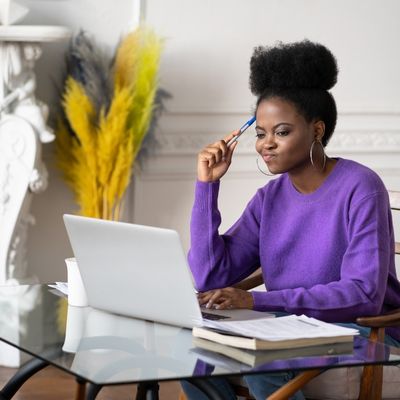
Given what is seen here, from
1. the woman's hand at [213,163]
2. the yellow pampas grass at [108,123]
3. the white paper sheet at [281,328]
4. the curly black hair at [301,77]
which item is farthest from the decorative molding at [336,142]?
the white paper sheet at [281,328]

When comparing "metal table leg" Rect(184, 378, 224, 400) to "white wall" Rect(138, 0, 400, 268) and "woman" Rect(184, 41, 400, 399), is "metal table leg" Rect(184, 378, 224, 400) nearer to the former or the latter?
"woman" Rect(184, 41, 400, 399)

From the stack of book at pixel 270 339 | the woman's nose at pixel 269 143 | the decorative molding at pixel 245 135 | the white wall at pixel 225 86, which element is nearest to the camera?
the stack of book at pixel 270 339

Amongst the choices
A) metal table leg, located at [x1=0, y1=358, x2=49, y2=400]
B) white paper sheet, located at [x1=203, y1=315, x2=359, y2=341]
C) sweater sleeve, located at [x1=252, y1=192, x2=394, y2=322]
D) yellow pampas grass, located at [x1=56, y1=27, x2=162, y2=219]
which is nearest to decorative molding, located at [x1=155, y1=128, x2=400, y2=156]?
yellow pampas grass, located at [x1=56, y1=27, x2=162, y2=219]

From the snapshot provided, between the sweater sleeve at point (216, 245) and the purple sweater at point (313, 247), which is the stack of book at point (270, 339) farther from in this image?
the sweater sleeve at point (216, 245)

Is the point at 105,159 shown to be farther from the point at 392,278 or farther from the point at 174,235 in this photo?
the point at 174,235

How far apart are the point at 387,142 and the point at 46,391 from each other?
1.89 meters

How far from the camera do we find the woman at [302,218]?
2.28 meters

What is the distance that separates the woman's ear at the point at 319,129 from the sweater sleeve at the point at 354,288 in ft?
0.84

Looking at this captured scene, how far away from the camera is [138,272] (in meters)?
1.99

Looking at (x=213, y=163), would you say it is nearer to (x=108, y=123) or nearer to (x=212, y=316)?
(x=212, y=316)

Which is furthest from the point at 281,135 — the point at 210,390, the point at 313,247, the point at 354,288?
the point at 210,390

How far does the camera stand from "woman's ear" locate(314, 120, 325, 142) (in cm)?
252

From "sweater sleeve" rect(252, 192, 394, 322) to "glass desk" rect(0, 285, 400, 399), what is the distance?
0.99ft

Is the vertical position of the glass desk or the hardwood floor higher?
the glass desk
